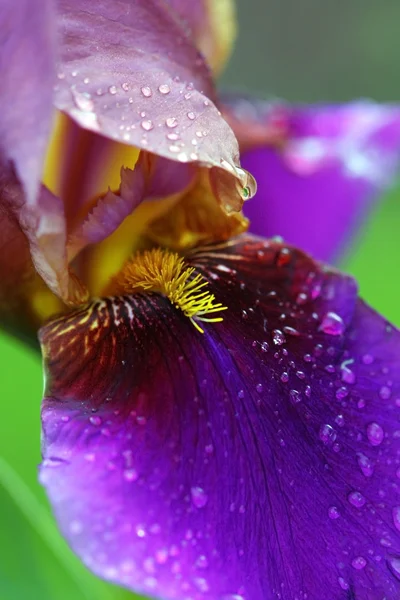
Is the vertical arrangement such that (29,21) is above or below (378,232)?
above

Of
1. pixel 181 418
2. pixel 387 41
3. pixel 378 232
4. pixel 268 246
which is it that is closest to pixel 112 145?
pixel 268 246

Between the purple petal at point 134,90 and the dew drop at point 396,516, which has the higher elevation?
the purple petal at point 134,90

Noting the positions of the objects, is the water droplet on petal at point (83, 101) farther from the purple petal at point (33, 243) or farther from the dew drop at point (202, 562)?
the dew drop at point (202, 562)

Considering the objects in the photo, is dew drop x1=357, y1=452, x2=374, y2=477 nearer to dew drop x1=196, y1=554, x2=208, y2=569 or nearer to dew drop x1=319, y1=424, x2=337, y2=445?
dew drop x1=319, y1=424, x2=337, y2=445

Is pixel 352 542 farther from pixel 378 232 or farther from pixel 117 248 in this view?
pixel 378 232

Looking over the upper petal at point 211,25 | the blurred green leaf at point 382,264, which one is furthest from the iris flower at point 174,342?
the blurred green leaf at point 382,264

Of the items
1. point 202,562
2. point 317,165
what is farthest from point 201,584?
point 317,165
